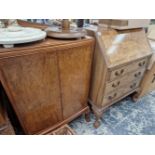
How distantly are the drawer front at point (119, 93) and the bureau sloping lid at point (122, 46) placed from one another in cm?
37

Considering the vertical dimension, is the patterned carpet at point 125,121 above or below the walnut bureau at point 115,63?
below

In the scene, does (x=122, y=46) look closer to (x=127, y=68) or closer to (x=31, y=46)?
(x=127, y=68)

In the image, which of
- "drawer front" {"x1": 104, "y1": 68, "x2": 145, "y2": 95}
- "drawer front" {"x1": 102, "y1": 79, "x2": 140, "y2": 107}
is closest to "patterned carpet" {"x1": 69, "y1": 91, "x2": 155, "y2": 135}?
"drawer front" {"x1": 102, "y1": 79, "x2": 140, "y2": 107}

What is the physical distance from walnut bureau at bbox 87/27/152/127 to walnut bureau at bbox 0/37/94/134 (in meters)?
0.13

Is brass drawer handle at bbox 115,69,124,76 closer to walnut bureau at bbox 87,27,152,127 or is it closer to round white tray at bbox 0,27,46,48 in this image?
walnut bureau at bbox 87,27,152,127

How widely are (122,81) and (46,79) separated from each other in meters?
0.86

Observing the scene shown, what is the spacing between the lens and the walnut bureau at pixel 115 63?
1160 mm

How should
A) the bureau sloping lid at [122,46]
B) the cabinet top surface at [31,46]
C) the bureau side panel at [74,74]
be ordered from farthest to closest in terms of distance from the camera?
the bureau sloping lid at [122,46], the bureau side panel at [74,74], the cabinet top surface at [31,46]

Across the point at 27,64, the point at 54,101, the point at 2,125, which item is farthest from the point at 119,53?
the point at 2,125

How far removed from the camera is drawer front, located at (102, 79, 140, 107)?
1389 mm

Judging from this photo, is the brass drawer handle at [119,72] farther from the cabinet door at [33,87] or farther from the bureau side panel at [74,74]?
the cabinet door at [33,87]

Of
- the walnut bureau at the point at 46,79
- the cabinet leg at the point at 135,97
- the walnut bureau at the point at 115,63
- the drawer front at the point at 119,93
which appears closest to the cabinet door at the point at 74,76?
the walnut bureau at the point at 46,79

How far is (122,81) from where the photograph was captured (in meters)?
1.41

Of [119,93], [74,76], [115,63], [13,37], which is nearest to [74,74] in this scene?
[74,76]
